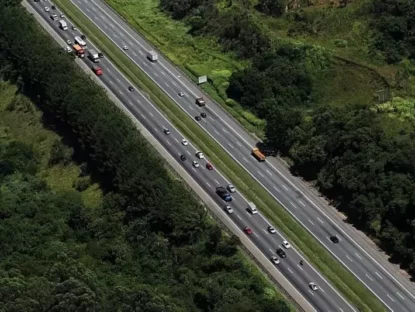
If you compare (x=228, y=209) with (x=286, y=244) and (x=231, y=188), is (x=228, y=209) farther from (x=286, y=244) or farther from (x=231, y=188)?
(x=286, y=244)

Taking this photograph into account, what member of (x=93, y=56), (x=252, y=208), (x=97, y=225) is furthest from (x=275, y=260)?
(x=93, y=56)

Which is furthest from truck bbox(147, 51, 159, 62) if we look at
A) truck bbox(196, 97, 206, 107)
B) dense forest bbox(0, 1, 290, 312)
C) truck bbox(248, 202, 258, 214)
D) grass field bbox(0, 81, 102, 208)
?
truck bbox(248, 202, 258, 214)

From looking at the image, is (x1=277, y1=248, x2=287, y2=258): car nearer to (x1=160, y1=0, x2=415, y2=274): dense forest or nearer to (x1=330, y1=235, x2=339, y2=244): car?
(x1=330, y1=235, x2=339, y2=244): car

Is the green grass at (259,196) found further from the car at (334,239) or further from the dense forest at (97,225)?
the dense forest at (97,225)

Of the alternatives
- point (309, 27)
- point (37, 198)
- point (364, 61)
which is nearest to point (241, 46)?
point (309, 27)

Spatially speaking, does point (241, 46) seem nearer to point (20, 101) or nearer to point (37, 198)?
point (20, 101)

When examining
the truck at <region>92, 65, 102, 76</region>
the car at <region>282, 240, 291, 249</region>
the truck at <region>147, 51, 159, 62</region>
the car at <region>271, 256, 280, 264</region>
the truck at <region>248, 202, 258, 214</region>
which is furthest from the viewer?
the truck at <region>147, 51, 159, 62</region>

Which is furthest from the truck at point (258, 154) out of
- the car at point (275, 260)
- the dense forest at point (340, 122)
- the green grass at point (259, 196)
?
the car at point (275, 260)
